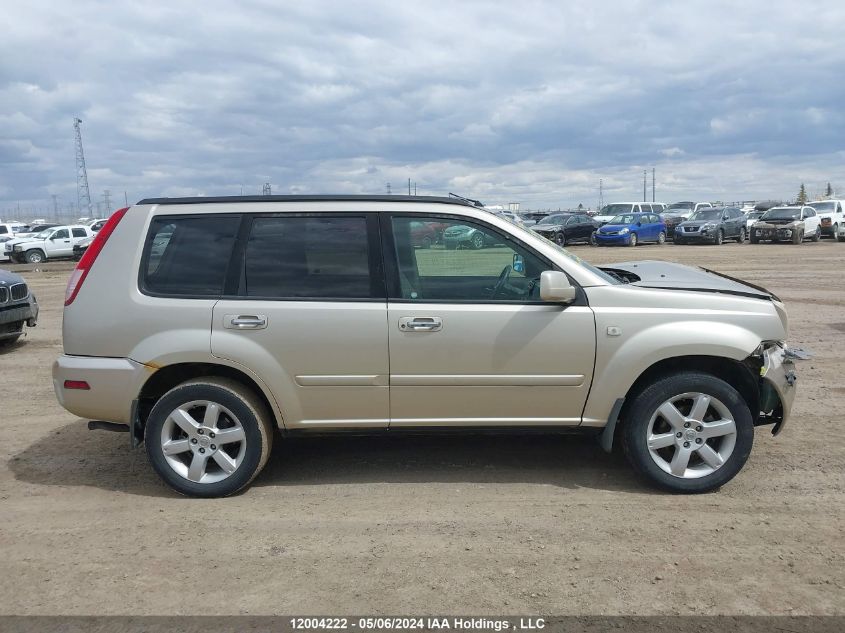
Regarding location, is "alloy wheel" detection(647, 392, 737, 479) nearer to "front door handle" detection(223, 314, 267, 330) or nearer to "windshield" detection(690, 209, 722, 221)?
"front door handle" detection(223, 314, 267, 330)

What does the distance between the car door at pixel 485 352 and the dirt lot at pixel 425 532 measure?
0.55 metres

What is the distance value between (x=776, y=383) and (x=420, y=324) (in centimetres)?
226

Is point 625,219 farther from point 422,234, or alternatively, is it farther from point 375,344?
point 375,344

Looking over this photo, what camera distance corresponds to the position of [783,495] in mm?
4398

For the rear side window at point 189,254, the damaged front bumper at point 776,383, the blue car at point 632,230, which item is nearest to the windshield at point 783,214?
the blue car at point 632,230

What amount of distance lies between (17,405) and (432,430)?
4.59 m

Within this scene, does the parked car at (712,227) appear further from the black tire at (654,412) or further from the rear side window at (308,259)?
the rear side window at (308,259)

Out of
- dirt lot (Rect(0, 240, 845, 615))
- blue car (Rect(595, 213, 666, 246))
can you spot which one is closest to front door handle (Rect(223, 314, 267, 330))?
dirt lot (Rect(0, 240, 845, 615))

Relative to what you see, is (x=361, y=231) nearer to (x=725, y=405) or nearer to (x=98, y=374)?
(x=98, y=374)

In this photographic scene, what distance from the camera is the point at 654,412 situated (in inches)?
171

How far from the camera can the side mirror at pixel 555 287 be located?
416cm

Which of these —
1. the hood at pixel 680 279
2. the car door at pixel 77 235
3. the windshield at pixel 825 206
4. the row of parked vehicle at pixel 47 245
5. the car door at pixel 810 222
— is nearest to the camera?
the hood at pixel 680 279

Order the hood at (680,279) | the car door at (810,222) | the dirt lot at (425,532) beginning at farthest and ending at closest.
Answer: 1. the car door at (810,222)
2. the hood at (680,279)
3. the dirt lot at (425,532)

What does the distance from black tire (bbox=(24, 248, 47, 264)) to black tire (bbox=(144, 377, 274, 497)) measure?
3241 cm
